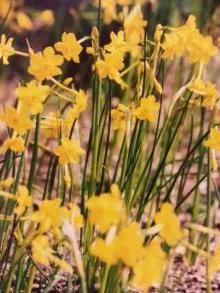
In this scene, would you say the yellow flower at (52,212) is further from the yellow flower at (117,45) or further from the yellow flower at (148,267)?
the yellow flower at (117,45)

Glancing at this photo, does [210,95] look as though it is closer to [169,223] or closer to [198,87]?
[198,87]

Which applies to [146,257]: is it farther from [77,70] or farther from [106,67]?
[77,70]

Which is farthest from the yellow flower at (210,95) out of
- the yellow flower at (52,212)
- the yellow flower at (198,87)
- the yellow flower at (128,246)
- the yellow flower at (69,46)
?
the yellow flower at (128,246)

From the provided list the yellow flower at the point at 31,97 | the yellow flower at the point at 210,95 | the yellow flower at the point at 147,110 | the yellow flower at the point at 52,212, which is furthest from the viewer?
the yellow flower at the point at 210,95

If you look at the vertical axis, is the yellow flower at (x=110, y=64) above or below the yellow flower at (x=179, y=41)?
below

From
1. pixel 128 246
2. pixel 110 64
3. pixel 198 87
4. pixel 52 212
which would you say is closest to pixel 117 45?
pixel 110 64

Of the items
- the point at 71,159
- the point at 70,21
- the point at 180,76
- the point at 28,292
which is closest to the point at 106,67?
the point at 71,159

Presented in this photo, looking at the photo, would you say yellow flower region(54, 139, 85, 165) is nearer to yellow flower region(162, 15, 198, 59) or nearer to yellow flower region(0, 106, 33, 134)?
yellow flower region(0, 106, 33, 134)
